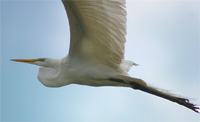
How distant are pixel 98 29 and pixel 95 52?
0.47m

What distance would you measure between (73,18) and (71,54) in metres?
0.72

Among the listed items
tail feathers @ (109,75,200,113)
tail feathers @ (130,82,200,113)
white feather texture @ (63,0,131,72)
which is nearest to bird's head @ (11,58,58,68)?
white feather texture @ (63,0,131,72)

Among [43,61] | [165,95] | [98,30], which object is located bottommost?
[165,95]

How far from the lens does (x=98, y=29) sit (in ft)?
14.0

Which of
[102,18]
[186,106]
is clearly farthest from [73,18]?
[186,106]

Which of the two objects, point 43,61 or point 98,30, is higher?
point 98,30

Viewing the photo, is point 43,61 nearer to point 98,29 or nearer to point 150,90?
point 98,29

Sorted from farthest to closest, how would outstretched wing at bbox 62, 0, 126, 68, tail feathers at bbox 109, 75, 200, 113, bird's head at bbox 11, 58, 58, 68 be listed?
bird's head at bbox 11, 58, 58, 68 < tail feathers at bbox 109, 75, 200, 113 < outstretched wing at bbox 62, 0, 126, 68

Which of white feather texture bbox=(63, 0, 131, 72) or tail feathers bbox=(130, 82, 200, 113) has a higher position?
white feather texture bbox=(63, 0, 131, 72)

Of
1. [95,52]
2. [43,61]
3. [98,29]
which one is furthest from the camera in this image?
[43,61]

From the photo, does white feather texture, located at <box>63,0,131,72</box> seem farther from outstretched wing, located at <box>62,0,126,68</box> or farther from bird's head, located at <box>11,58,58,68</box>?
bird's head, located at <box>11,58,58,68</box>

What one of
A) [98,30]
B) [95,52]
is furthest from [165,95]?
[98,30]

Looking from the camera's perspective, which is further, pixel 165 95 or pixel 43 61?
pixel 43 61

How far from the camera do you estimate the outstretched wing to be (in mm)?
4039
